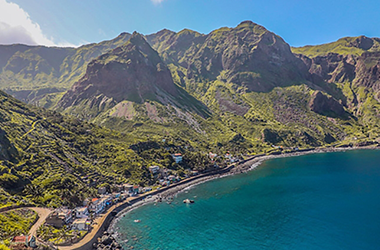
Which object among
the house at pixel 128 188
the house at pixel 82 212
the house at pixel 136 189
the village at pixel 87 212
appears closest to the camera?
the village at pixel 87 212

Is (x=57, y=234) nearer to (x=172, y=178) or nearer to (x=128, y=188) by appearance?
(x=128, y=188)

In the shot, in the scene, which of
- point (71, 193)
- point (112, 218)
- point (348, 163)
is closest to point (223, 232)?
point (112, 218)

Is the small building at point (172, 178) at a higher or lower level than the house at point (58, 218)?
lower

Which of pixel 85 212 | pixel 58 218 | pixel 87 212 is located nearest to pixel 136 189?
pixel 87 212

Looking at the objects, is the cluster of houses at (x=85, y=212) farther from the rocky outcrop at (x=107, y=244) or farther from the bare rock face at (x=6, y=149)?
the bare rock face at (x=6, y=149)

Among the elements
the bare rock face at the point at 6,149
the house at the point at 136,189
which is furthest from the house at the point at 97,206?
the bare rock face at the point at 6,149

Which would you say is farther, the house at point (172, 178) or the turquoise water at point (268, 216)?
the house at point (172, 178)

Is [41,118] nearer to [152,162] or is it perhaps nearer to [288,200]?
[152,162]
